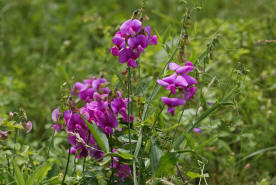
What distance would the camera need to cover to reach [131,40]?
1.31m

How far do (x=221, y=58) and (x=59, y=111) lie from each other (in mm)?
1575

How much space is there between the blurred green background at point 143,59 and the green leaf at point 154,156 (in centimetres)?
33

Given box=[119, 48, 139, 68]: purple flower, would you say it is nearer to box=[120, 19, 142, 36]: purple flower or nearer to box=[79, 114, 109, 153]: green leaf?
box=[120, 19, 142, 36]: purple flower

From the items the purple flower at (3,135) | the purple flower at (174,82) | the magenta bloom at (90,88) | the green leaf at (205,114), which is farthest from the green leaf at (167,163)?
the purple flower at (3,135)

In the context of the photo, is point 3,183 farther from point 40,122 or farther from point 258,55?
point 258,55

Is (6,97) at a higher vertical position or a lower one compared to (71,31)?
lower

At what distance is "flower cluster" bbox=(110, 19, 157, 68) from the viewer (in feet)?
4.29

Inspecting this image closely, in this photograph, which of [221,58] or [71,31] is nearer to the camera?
[221,58]

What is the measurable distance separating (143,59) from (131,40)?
57.9 inches

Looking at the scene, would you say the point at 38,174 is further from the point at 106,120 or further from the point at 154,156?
the point at 154,156

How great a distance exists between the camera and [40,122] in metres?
2.81

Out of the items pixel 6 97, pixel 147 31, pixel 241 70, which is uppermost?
pixel 147 31

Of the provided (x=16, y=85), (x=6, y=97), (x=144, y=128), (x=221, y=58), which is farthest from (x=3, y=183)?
(x=221, y=58)

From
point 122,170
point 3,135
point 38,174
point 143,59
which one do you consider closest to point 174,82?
point 122,170
